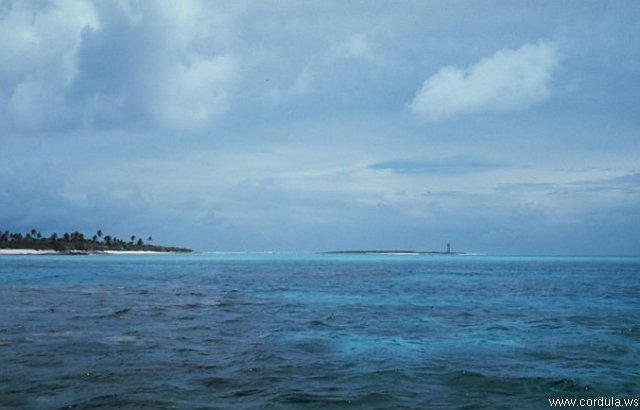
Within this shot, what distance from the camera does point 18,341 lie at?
22.0 meters

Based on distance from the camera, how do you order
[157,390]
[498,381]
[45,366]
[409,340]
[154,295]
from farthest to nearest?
[154,295], [409,340], [45,366], [498,381], [157,390]

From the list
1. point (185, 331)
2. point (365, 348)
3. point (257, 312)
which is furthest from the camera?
point (257, 312)

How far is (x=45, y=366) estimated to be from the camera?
17.4 metres

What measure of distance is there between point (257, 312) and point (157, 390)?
19.7 meters

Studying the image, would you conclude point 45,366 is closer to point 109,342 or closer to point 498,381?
point 109,342

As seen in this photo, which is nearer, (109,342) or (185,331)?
(109,342)

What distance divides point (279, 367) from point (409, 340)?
7.96 metres

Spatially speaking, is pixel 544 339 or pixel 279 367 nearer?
pixel 279 367

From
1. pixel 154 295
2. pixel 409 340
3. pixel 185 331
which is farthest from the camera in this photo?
pixel 154 295

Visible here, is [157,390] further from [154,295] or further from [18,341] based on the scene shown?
[154,295]

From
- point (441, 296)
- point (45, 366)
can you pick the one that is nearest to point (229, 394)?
point (45, 366)

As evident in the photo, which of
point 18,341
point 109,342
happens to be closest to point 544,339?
point 109,342

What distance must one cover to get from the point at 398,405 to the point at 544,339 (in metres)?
13.6

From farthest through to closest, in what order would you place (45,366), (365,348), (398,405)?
(365,348) < (45,366) < (398,405)
